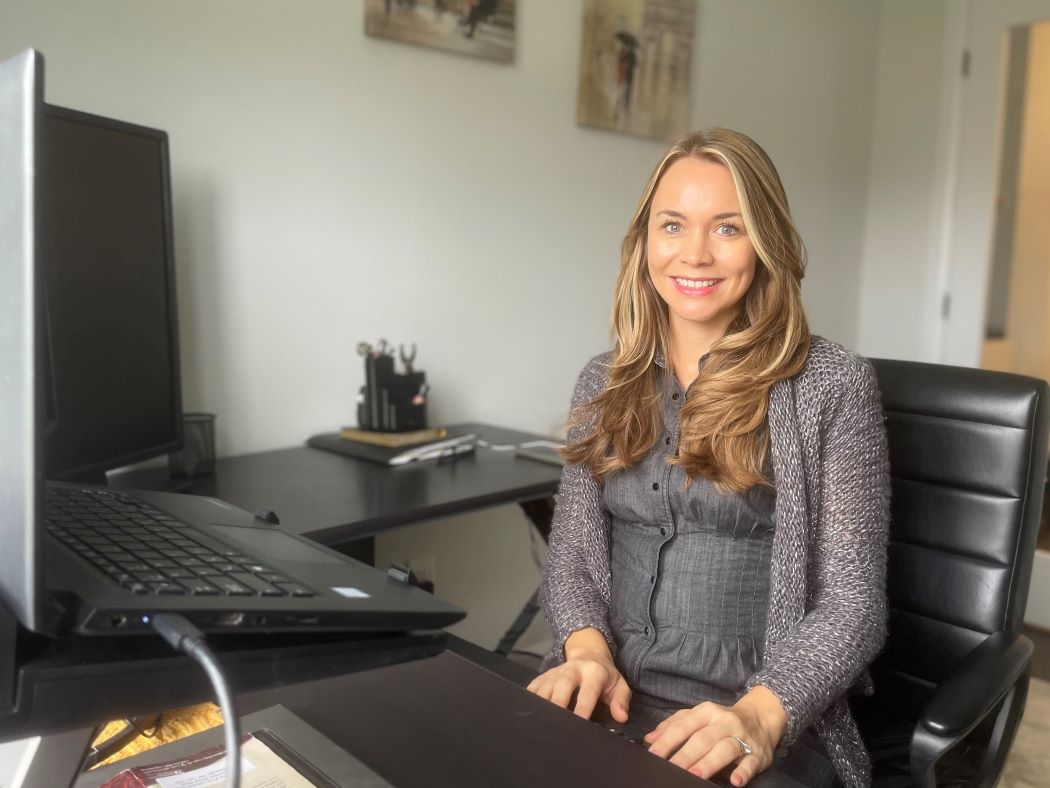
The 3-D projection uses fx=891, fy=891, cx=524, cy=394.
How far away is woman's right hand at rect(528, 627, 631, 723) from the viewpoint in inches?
39.8

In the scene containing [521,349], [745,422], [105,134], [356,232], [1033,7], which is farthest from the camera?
[1033,7]

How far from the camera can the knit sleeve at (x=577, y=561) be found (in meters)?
1.25

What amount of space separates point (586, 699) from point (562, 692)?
3 centimetres

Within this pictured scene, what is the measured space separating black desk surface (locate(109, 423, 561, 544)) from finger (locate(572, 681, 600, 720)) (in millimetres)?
473

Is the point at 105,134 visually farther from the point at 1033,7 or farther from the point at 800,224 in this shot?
the point at 1033,7

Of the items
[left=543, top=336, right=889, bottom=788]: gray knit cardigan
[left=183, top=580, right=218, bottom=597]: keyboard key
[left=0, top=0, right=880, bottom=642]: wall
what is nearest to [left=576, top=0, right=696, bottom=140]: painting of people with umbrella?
[left=0, top=0, right=880, bottom=642]: wall

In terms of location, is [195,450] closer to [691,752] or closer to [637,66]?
[691,752]

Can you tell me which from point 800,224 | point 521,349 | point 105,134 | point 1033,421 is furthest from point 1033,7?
point 105,134

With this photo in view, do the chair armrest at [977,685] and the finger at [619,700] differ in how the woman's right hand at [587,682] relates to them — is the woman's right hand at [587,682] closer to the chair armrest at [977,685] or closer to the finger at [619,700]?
the finger at [619,700]

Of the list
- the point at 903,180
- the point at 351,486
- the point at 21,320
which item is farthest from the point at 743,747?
the point at 903,180

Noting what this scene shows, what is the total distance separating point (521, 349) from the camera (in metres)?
2.45

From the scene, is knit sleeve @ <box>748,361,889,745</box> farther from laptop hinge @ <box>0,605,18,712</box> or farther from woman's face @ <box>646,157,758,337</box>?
laptop hinge @ <box>0,605,18,712</box>

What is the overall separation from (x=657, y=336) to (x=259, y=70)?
1047 mm

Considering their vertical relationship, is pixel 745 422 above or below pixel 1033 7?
below
